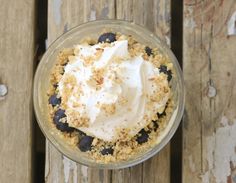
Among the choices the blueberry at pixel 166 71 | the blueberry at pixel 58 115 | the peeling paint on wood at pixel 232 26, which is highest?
the peeling paint on wood at pixel 232 26

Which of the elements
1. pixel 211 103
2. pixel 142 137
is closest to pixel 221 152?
pixel 211 103

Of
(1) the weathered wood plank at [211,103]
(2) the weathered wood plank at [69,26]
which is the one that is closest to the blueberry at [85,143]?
(2) the weathered wood plank at [69,26]

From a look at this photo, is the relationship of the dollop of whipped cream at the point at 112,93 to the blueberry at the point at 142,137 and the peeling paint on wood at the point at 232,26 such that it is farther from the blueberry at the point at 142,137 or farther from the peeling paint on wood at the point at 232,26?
the peeling paint on wood at the point at 232,26

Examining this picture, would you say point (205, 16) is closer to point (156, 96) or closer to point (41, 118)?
point (156, 96)

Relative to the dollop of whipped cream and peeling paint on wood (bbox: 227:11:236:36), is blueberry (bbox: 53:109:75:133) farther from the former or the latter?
peeling paint on wood (bbox: 227:11:236:36)

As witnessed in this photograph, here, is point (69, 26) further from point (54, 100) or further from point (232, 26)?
point (232, 26)

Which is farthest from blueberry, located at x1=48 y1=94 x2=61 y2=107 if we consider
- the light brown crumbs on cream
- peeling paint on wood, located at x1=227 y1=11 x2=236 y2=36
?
peeling paint on wood, located at x1=227 y1=11 x2=236 y2=36
